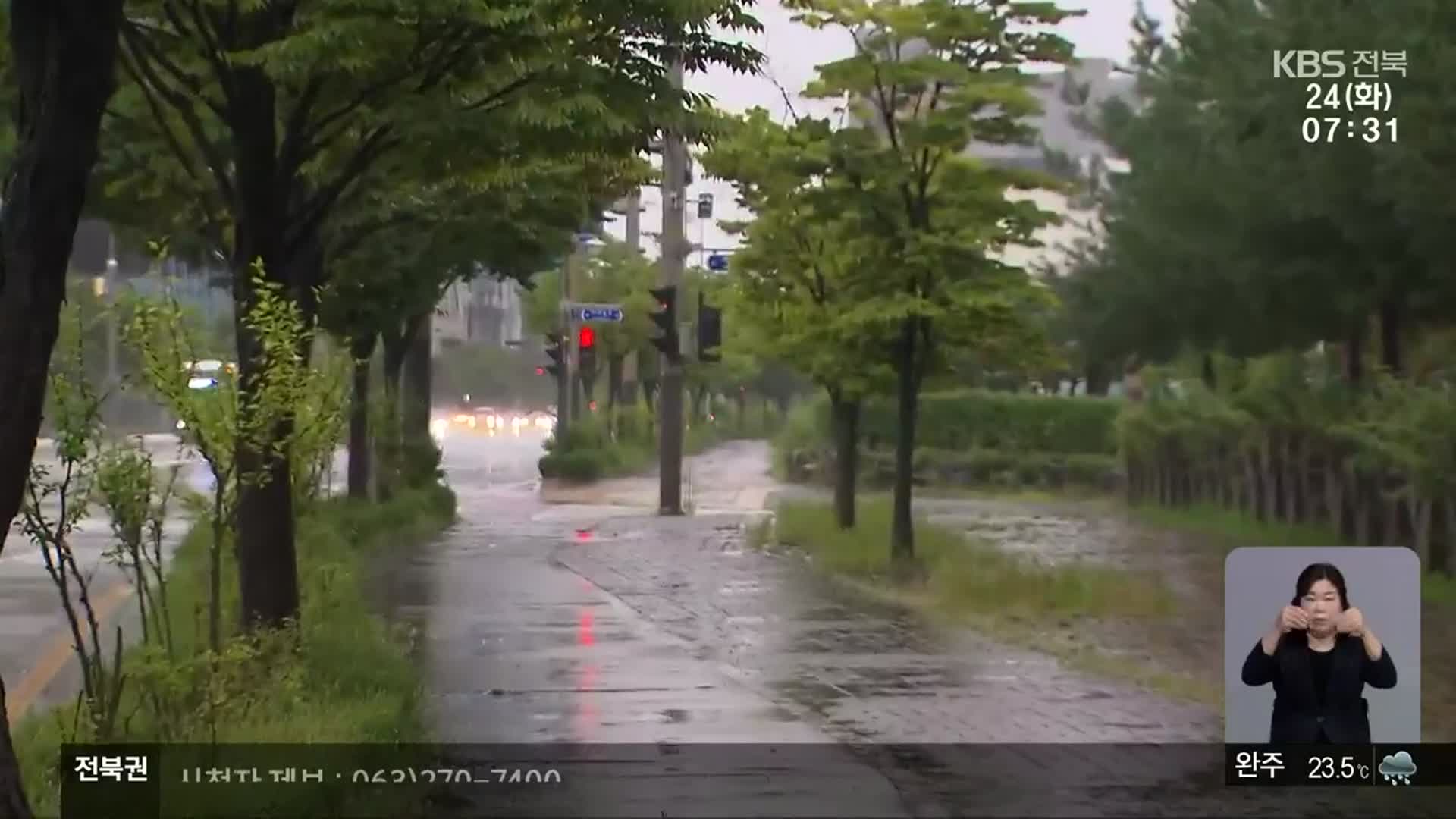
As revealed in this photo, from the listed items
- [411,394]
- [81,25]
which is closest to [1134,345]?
[81,25]

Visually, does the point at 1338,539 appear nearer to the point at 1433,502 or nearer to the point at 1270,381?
the point at 1433,502

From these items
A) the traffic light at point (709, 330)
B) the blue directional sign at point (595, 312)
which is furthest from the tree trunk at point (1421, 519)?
the blue directional sign at point (595, 312)

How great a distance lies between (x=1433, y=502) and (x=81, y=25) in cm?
755

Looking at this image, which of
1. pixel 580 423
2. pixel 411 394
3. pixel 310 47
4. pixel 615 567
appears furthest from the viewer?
pixel 580 423

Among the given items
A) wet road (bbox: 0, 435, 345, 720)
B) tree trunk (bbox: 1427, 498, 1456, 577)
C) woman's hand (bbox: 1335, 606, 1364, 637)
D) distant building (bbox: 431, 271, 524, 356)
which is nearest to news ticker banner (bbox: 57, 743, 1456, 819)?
woman's hand (bbox: 1335, 606, 1364, 637)

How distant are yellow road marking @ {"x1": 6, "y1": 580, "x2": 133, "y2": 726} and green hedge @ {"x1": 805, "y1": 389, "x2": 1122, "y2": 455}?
7064mm

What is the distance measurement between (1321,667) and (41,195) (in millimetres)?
4111

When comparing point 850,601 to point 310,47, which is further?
point 850,601

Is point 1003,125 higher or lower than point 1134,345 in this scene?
higher

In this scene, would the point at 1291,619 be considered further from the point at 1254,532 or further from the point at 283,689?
the point at 283,689

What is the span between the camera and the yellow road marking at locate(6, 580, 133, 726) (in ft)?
29.5

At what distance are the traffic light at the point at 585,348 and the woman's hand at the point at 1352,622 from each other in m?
21.8

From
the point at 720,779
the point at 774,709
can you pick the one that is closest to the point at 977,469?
the point at 774,709

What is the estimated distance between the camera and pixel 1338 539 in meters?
8.77
